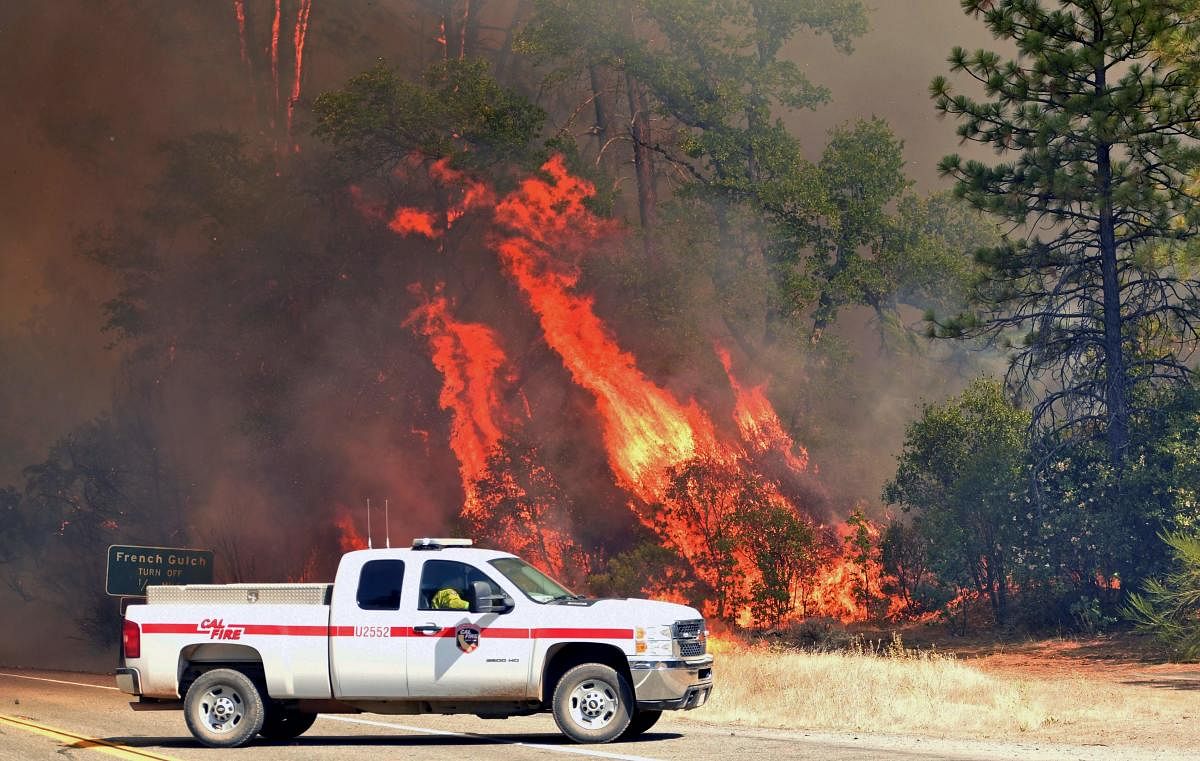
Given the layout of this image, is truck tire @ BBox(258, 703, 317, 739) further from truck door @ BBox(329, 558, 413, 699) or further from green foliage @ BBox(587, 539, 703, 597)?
green foliage @ BBox(587, 539, 703, 597)

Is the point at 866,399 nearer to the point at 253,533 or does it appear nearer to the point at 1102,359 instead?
the point at 1102,359

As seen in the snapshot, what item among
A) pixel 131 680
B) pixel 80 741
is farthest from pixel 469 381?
pixel 131 680

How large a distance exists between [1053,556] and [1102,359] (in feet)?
17.8

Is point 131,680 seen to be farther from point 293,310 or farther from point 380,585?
point 293,310

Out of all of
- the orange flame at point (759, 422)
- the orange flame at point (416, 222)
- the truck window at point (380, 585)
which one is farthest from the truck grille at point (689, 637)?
the orange flame at point (416, 222)

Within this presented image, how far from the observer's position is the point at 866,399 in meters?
52.5

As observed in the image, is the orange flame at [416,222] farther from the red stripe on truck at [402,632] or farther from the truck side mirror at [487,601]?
the truck side mirror at [487,601]

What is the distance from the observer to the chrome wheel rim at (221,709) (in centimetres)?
1700

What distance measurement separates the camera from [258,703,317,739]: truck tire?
683 inches

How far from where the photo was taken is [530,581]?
17328mm

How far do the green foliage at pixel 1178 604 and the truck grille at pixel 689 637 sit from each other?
553 inches

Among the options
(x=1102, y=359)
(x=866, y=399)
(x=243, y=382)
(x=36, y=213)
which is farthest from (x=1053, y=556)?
(x=36, y=213)

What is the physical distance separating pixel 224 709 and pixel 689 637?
18.2ft

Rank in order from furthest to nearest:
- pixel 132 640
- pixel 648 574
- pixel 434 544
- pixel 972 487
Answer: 1. pixel 648 574
2. pixel 972 487
3. pixel 132 640
4. pixel 434 544
